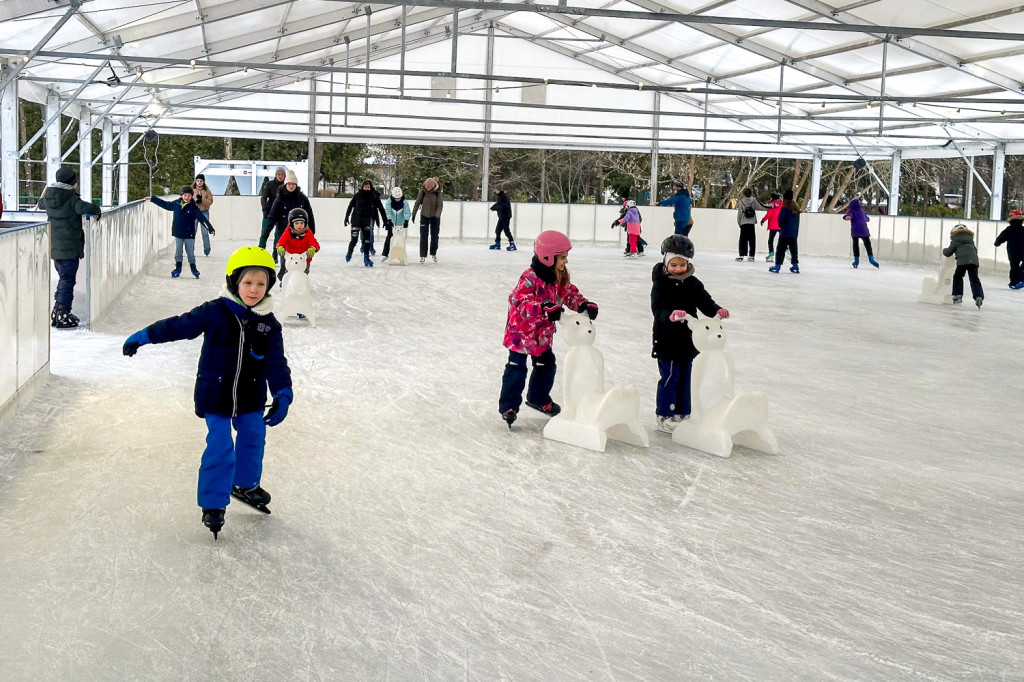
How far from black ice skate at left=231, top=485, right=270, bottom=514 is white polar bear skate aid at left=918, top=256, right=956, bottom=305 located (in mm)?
10921

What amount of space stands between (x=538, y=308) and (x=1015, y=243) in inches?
474

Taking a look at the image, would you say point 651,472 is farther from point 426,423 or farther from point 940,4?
point 940,4

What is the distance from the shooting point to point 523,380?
5621 millimetres

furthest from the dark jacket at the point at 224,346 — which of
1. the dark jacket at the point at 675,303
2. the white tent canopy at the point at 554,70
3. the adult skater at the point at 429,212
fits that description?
the adult skater at the point at 429,212

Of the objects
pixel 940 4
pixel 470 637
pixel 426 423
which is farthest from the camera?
pixel 940 4

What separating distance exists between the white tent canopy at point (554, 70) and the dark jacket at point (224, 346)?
8.32 meters

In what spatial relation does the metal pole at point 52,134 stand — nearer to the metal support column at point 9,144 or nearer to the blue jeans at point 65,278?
the metal support column at point 9,144

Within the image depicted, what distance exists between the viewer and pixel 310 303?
9.28 metres

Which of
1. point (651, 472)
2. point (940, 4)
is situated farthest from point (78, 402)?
point (940, 4)

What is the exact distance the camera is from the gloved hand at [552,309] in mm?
5316

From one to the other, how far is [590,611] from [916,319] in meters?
9.16

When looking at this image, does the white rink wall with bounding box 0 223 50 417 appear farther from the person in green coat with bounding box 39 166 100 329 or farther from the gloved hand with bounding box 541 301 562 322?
the gloved hand with bounding box 541 301 562 322

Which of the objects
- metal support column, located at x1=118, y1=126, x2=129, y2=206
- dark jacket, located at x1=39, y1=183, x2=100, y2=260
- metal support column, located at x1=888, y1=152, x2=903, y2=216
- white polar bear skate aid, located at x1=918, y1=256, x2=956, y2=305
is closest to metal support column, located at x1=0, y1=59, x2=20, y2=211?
Result: metal support column, located at x1=118, y1=126, x2=129, y2=206

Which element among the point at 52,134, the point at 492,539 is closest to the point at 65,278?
the point at 492,539
